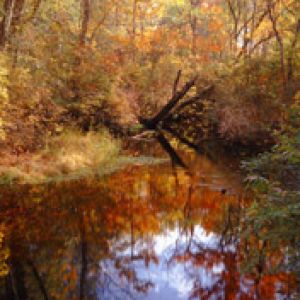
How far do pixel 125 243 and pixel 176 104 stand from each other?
19178 mm

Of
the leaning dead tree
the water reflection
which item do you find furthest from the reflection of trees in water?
the leaning dead tree

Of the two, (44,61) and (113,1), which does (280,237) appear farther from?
(113,1)

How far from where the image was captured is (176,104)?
26.9 meters

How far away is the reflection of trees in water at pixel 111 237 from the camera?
6.66 meters

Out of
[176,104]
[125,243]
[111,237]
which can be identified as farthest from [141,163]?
[176,104]

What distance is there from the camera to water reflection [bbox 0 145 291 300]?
21.7 ft

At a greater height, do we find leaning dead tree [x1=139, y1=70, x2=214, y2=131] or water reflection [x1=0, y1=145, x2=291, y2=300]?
leaning dead tree [x1=139, y1=70, x2=214, y2=131]

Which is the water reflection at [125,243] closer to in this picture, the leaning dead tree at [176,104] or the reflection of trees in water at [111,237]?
the reflection of trees in water at [111,237]

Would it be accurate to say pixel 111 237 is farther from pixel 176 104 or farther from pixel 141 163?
pixel 176 104

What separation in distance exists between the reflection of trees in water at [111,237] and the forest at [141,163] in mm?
33

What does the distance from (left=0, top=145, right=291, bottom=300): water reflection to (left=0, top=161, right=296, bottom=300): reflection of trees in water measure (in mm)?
19

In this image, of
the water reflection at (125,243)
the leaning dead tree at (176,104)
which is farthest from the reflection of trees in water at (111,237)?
the leaning dead tree at (176,104)

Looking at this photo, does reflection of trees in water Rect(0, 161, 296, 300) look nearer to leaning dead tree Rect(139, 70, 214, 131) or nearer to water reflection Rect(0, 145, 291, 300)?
water reflection Rect(0, 145, 291, 300)

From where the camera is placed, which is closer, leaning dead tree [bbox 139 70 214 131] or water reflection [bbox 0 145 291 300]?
water reflection [bbox 0 145 291 300]
